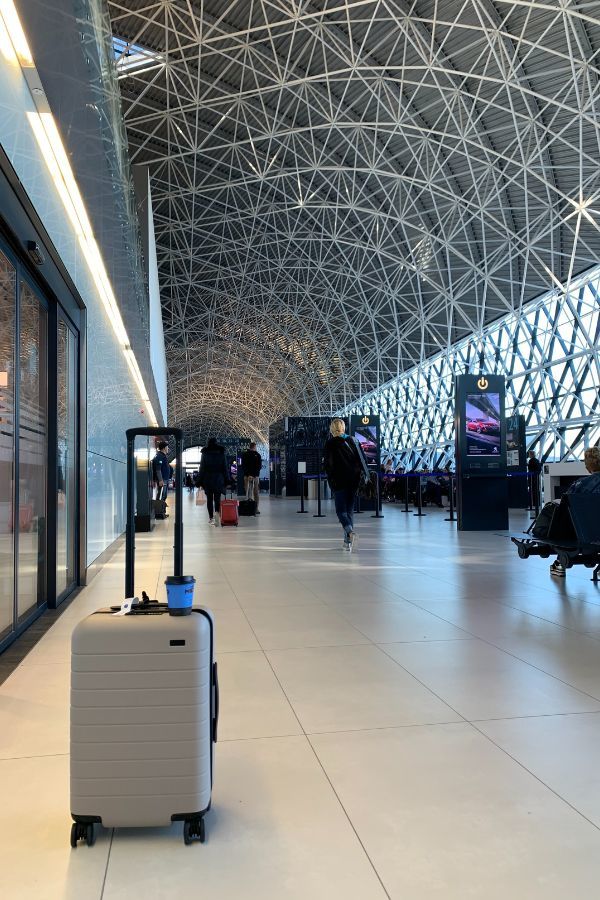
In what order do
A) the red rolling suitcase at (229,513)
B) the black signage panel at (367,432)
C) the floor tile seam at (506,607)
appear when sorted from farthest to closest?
the black signage panel at (367,432) < the red rolling suitcase at (229,513) < the floor tile seam at (506,607)

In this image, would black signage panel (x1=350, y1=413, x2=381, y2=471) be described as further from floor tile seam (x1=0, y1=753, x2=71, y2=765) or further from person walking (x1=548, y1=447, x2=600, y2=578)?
floor tile seam (x1=0, y1=753, x2=71, y2=765)

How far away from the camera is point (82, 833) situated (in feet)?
6.80

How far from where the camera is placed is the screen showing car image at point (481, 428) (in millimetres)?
14234

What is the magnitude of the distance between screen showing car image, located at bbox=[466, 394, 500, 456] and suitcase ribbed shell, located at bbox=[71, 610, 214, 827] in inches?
502

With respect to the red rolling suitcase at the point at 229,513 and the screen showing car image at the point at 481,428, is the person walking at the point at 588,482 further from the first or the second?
the red rolling suitcase at the point at 229,513

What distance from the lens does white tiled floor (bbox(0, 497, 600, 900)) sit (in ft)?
6.15

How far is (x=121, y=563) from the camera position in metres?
9.67

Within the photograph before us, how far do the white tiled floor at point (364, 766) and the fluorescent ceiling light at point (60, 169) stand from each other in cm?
382

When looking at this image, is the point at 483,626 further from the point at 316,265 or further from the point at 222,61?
A: the point at 316,265

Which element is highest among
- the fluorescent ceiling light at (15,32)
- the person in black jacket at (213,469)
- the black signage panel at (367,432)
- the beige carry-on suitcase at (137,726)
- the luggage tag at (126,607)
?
the fluorescent ceiling light at (15,32)

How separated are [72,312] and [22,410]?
227cm

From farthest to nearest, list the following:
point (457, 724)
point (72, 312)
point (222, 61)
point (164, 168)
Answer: point (164, 168) < point (222, 61) < point (72, 312) < point (457, 724)

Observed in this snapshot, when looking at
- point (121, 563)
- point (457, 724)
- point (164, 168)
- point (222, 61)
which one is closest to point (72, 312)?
point (121, 563)

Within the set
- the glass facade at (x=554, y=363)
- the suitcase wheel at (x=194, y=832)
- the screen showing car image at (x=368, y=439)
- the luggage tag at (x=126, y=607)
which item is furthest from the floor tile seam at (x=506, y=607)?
the glass facade at (x=554, y=363)
